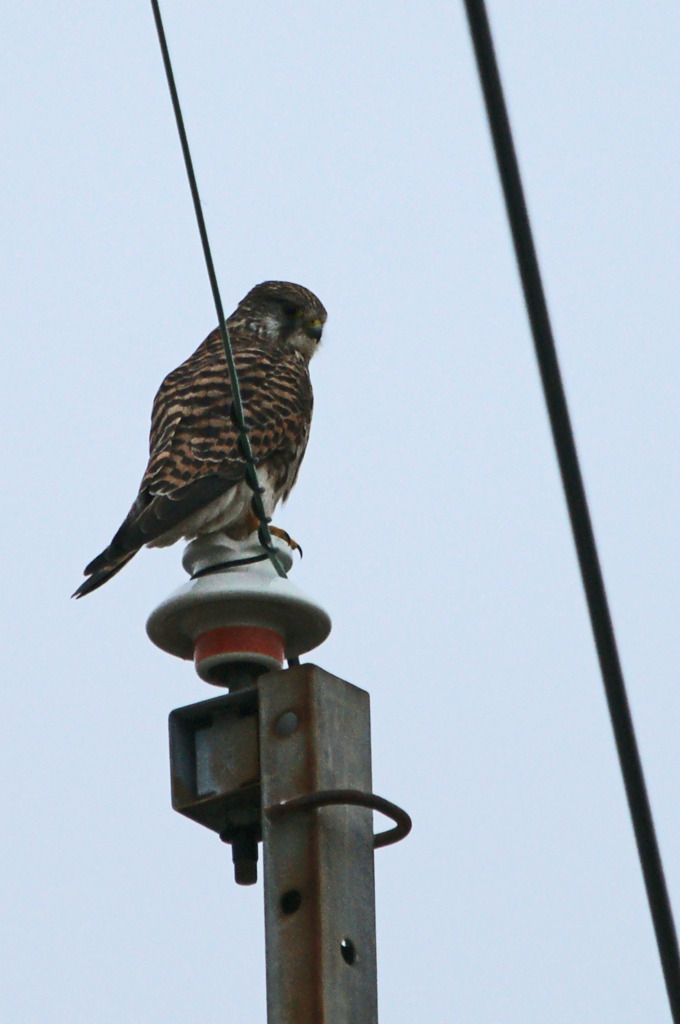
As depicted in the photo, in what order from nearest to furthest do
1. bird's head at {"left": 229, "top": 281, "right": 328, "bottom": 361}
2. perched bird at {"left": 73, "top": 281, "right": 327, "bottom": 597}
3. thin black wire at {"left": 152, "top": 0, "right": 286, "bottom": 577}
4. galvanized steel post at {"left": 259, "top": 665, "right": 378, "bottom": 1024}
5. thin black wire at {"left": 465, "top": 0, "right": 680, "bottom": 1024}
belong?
thin black wire at {"left": 465, "top": 0, "right": 680, "bottom": 1024}, galvanized steel post at {"left": 259, "top": 665, "right": 378, "bottom": 1024}, thin black wire at {"left": 152, "top": 0, "right": 286, "bottom": 577}, perched bird at {"left": 73, "top": 281, "right": 327, "bottom": 597}, bird's head at {"left": 229, "top": 281, "right": 328, "bottom": 361}

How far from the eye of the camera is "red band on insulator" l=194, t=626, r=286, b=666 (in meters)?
3.49

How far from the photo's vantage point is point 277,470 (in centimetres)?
650

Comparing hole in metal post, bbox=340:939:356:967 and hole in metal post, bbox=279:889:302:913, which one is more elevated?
hole in metal post, bbox=279:889:302:913

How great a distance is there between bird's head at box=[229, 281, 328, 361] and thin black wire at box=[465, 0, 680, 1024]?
5.16 metres

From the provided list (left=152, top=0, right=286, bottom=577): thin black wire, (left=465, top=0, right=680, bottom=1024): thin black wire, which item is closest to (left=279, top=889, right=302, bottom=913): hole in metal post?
(left=465, top=0, right=680, bottom=1024): thin black wire

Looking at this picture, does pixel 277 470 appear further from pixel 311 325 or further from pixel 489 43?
pixel 489 43

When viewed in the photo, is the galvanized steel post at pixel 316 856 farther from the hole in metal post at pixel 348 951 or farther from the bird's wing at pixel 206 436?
the bird's wing at pixel 206 436

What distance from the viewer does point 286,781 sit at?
307 centimetres

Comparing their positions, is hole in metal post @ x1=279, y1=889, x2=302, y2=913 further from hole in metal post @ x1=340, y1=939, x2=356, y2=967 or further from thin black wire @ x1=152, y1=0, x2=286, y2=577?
thin black wire @ x1=152, y1=0, x2=286, y2=577

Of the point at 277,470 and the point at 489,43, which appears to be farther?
the point at 277,470

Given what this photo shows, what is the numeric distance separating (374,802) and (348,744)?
0.59 ft

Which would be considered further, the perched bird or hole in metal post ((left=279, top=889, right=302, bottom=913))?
the perched bird

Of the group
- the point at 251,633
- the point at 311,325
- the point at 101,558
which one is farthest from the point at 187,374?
the point at 251,633

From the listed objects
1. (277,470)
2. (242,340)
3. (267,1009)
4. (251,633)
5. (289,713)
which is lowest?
(267,1009)
